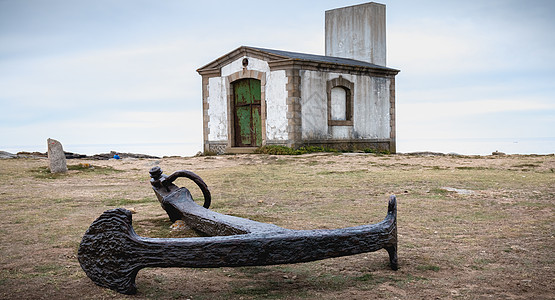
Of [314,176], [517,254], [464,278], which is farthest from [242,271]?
[314,176]

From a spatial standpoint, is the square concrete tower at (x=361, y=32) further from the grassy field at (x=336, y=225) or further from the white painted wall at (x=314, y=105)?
the grassy field at (x=336, y=225)

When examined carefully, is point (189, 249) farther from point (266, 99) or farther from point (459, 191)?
point (266, 99)

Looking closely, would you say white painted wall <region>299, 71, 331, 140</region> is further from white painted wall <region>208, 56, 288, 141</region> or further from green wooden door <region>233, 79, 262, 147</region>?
green wooden door <region>233, 79, 262, 147</region>

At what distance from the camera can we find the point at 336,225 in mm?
4699

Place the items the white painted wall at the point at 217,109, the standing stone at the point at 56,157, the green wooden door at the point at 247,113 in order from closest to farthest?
the standing stone at the point at 56,157 → the green wooden door at the point at 247,113 → the white painted wall at the point at 217,109

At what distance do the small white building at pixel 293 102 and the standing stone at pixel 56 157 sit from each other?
6074mm

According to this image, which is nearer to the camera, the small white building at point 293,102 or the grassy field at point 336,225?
the grassy field at point 336,225

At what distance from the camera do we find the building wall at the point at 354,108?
15.2 m

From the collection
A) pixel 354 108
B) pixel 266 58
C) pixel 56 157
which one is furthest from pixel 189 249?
pixel 354 108

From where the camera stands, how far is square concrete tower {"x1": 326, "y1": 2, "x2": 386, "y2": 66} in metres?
20.4

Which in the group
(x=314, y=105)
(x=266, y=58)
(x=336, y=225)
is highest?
(x=266, y=58)

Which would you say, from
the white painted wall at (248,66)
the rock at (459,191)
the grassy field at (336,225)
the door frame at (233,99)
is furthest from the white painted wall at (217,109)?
the rock at (459,191)

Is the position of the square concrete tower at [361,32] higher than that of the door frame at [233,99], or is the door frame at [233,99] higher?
the square concrete tower at [361,32]

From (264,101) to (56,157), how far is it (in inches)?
263
